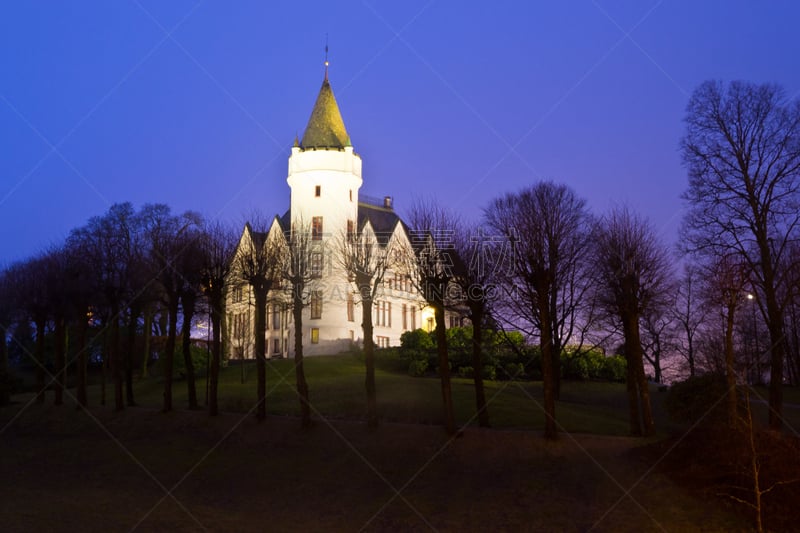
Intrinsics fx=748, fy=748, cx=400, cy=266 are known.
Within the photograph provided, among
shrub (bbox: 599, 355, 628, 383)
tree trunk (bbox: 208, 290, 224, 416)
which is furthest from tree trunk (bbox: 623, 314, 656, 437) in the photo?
shrub (bbox: 599, 355, 628, 383)

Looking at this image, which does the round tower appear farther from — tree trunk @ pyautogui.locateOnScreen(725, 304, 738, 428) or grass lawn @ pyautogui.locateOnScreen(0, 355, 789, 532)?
tree trunk @ pyautogui.locateOnScreen(725, 304, 738, 428)

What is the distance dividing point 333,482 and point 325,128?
4117cm

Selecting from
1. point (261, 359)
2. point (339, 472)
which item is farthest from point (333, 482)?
point (261, 359)

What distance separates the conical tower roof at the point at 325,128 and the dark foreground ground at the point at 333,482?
3276 centimetres

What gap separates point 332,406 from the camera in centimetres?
3353

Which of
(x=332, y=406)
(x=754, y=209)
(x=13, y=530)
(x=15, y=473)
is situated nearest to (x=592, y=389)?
(x=332, y=406)

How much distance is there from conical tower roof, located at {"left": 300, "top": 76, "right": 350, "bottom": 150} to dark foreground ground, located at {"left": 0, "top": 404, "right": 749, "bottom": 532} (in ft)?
107

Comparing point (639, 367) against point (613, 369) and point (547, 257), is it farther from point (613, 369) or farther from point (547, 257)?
point (613, 369)

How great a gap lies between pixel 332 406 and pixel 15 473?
43.1 feet

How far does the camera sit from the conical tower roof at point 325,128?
59.7m

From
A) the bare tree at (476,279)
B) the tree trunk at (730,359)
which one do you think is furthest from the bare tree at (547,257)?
the tree trunk at (730,359)

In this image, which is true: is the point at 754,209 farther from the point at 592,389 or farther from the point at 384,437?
the point at 592,389

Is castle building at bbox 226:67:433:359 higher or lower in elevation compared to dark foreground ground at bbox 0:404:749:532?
higher

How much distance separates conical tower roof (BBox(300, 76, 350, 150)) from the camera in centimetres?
5969
